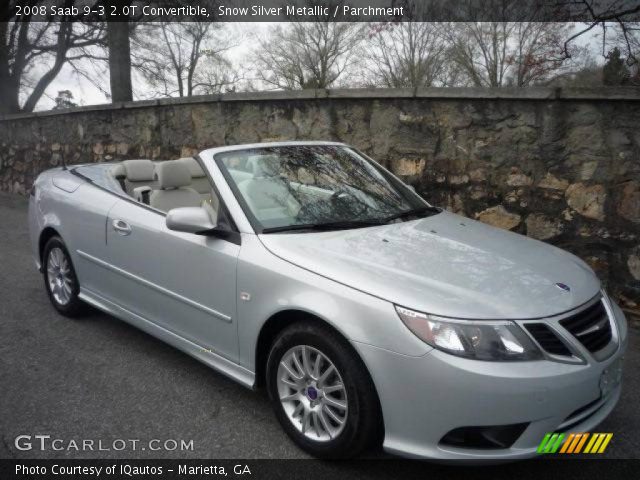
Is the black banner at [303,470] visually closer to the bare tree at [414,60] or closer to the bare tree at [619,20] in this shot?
the bare tree at [619,20]

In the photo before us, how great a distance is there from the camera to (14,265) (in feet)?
20.9

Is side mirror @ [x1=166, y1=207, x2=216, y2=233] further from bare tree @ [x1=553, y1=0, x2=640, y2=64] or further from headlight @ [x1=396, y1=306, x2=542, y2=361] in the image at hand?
bare tree @ [x1=553, y1=0, x2=640, y2=64]

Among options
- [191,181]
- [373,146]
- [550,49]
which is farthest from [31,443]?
[550,49]

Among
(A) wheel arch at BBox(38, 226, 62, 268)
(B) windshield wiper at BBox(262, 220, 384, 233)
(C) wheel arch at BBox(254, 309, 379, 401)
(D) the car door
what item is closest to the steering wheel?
(B) windshield wiper at BBox(262, 220, 384, 233)

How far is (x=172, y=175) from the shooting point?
4.12 m

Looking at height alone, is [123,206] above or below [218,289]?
above

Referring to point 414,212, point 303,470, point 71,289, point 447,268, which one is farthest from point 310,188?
point 71,289

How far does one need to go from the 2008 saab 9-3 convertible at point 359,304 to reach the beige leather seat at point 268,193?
11 mm

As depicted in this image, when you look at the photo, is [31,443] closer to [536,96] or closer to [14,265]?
[14,265]

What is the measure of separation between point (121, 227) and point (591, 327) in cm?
287

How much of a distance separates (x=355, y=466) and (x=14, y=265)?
5.25 m

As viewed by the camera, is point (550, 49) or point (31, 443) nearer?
point (31, 443)

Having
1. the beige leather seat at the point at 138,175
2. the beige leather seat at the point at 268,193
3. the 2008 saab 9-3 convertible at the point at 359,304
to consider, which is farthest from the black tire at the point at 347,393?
the beige leather seat at the point at 138,175

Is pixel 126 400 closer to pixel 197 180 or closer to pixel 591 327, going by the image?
pixel 197 180
